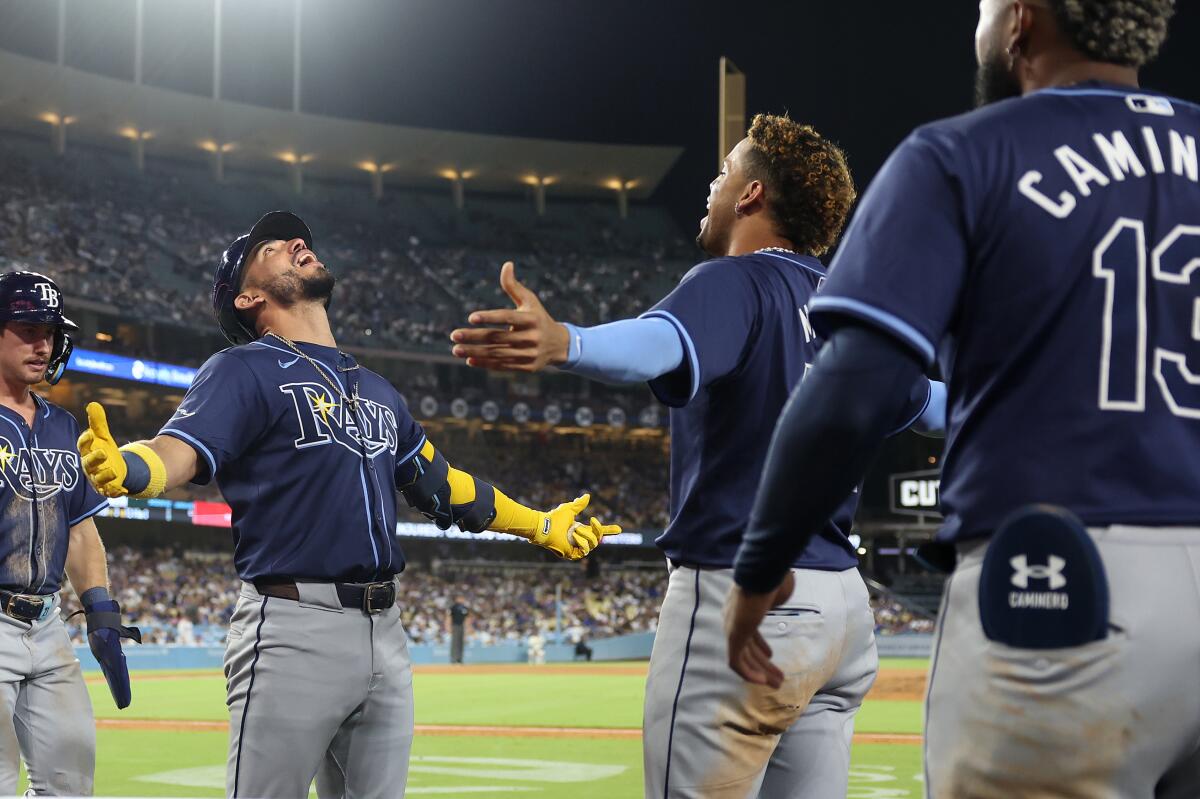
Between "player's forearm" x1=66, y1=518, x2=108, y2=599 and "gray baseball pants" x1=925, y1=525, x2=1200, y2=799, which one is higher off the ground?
"gray baseball pants" x1=925, y1=525, x2=1200, y2=799

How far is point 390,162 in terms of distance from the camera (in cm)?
5291

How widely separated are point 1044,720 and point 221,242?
4731 centimetres

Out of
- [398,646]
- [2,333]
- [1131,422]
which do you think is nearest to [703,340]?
[1131,422]

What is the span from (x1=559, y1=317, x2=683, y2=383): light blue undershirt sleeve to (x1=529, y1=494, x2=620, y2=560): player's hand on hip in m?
2.23

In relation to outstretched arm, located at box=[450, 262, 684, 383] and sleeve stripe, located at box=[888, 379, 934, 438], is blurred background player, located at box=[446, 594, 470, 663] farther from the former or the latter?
outstretched arm, located at box=[450, 262, 684, 383]

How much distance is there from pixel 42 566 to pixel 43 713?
601mm

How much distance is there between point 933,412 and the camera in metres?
3.55

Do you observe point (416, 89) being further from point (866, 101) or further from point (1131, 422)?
point (1131, 422)

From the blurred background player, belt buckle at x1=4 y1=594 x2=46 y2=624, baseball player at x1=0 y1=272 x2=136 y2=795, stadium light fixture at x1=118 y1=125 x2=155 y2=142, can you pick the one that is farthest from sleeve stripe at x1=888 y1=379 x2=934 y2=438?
stadium light fixture at x1=118 y1=125 x2=155 y2=142

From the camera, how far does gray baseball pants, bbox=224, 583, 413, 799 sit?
3.71 m

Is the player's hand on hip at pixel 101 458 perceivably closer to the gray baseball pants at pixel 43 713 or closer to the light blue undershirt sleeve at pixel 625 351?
the light blue undershirt sleeve at pixel 625 351

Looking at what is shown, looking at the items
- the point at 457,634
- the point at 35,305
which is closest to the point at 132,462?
the point at 35,305

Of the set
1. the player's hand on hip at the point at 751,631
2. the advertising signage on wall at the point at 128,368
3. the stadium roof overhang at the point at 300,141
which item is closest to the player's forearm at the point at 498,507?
the player's hand on hip at the point at 751,631

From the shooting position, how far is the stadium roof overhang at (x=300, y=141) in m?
43.2
